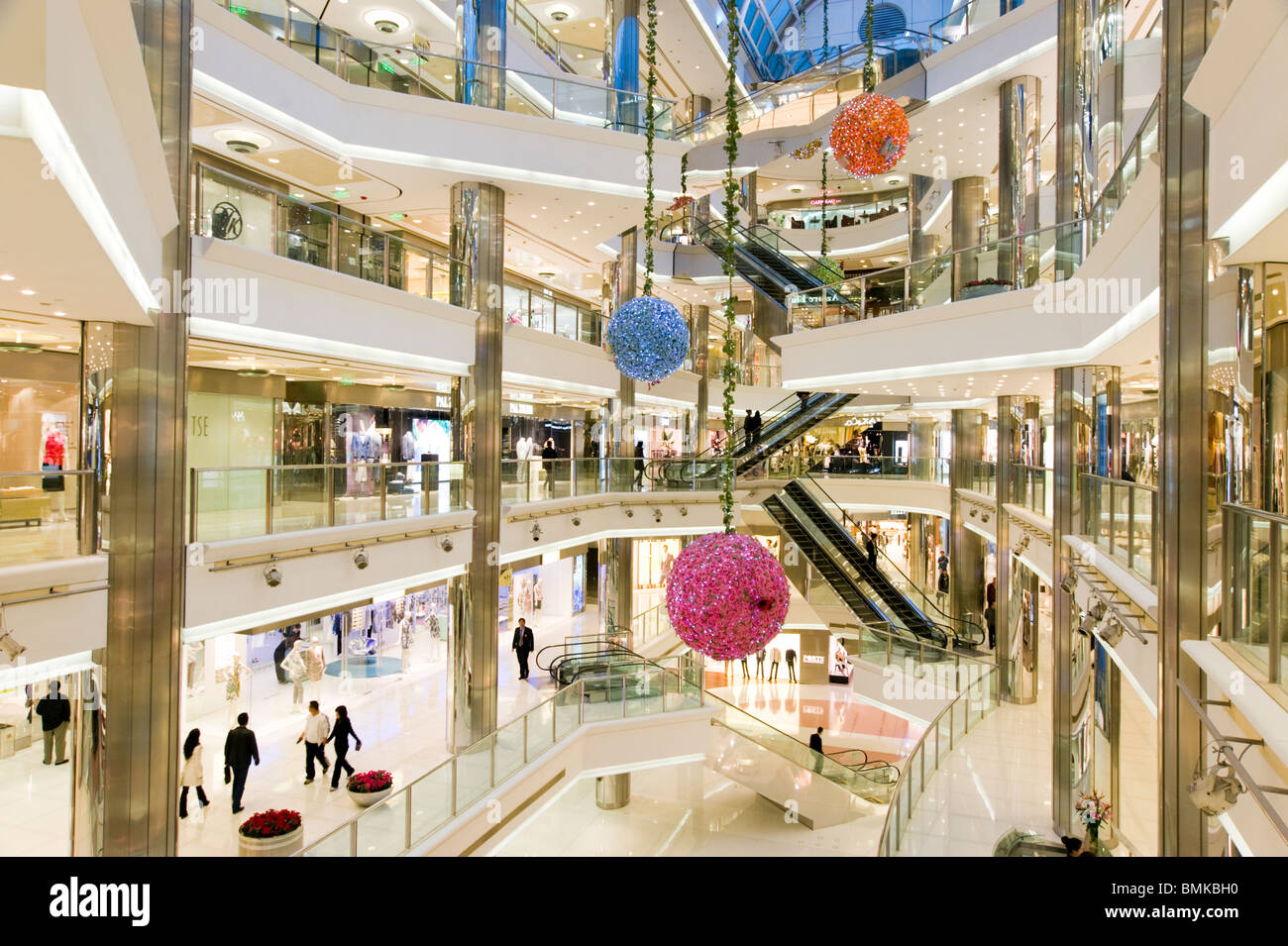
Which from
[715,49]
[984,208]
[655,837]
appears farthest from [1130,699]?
[715,49]

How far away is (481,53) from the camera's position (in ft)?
38.1

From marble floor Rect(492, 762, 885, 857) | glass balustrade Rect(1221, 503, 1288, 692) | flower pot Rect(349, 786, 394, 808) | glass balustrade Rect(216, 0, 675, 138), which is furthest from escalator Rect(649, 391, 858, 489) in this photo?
glass balustrade Rect(1221, 503, 1288, 692)

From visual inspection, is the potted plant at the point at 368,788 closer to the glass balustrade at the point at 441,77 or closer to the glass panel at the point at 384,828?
the glass panel at the point at 384,828

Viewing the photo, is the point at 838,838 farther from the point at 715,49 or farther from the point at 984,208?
the point at 715,49

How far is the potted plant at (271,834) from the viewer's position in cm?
720

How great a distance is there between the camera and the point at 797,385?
40.4ft

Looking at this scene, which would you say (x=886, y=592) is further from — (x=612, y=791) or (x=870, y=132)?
(x=870, y=132)

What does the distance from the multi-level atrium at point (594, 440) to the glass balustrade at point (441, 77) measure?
0.25 ft

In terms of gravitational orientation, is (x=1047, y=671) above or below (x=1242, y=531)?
below

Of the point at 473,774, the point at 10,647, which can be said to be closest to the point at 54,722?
the point at 473,774

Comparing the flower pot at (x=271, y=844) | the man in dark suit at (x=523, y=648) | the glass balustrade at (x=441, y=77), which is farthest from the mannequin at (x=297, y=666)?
the glass balustrade at (x=441, y=77)

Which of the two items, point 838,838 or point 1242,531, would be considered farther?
point 838,838

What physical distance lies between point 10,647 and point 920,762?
8920mm
